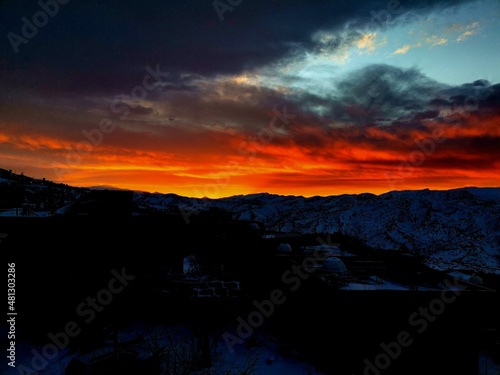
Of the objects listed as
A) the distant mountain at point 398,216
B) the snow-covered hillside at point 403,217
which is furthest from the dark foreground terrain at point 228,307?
the snow-covered hillside at point 403,217

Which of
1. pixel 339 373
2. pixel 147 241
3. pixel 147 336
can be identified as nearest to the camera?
pixel 339 373

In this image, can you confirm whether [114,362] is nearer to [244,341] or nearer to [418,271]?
[244,341]

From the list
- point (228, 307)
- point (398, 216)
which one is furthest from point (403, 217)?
point (228, 307)

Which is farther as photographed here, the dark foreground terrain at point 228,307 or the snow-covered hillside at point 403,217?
the snow-covered hillside at point 403,217

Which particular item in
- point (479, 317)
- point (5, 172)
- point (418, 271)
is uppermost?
point (5, 172)

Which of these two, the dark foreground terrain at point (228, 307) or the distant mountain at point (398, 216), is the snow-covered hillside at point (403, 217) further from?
the dark foreground terrain at point (228, 307)

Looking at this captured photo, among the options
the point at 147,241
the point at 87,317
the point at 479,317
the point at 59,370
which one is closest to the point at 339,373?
the point at 479,317

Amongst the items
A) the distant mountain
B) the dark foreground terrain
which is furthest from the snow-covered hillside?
the dark foreground terrain
